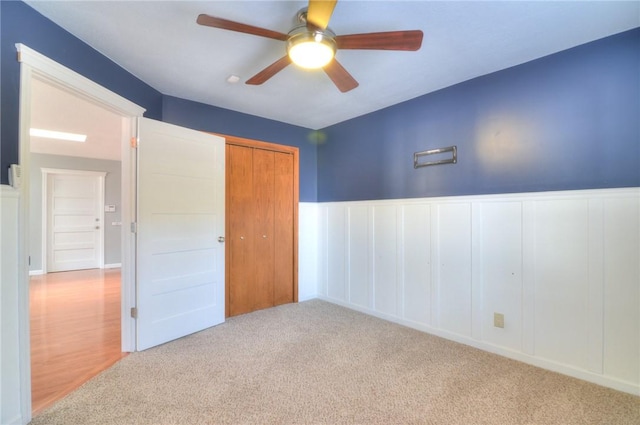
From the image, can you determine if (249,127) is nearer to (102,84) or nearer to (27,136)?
(102,84)

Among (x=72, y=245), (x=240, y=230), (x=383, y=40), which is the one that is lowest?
(x=72, y=245)

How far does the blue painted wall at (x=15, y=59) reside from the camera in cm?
162

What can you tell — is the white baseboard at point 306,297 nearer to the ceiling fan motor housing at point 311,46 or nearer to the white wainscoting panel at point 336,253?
the white wainscoting panel at point 336,253

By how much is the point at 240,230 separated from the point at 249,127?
4.10ft

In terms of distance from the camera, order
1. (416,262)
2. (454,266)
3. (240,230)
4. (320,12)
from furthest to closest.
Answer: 1. (240,230)
2. (416,262)
3. (454,266)
4. (320,12)

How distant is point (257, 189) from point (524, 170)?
2748 mm

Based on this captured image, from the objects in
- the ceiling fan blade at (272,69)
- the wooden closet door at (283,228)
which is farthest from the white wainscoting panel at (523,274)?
the ceiling fan blade at (272,69)

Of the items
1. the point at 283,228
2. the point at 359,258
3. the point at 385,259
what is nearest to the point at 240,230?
the point at 283,228

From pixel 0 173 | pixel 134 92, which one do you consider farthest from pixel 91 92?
pixel 0 173

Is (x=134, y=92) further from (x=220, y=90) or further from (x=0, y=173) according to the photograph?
(x=0, y=173)

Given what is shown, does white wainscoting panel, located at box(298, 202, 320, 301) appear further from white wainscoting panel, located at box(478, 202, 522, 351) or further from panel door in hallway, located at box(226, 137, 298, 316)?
white wainscoting panel, located at box(478, 202, 522, 351)

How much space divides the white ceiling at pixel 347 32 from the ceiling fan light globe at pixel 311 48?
199 millimetres

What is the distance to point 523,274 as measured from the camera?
2422 mm

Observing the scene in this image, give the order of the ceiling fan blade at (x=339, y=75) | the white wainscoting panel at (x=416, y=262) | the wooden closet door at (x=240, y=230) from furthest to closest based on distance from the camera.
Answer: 1. the wooden closet door at (x=240, y=230)
2. the white wainscoting panel at (x=416, y=262)
3. the ceiling fan blade at (x=339, y=75)
